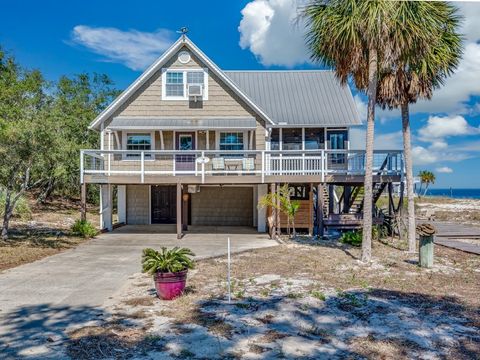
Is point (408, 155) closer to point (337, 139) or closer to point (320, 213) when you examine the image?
point (320, 213)

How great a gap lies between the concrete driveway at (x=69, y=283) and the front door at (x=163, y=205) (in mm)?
4090

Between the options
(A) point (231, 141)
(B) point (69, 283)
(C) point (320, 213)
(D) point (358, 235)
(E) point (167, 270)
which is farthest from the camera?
(A) point (231, 141)

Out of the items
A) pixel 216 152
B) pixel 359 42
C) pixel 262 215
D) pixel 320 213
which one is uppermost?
pixel 359 42

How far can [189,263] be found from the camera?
730cm

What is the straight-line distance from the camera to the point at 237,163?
17.4 m

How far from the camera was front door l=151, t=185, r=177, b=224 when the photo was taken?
2001cm

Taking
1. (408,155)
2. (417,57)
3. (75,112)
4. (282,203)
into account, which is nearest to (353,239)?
(282,203)

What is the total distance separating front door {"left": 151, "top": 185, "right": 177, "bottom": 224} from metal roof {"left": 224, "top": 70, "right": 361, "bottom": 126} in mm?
6146

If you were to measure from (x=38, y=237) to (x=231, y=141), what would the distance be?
8644mm

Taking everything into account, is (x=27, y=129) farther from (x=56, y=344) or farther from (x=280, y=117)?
(x=280, y=117)

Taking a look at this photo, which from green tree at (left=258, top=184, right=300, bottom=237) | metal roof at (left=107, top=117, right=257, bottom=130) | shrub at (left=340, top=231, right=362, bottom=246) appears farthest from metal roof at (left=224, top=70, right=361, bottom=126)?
shrub at (left=340, top=231, right=362, bottom=246)

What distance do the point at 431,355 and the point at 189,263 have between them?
4.02 meters

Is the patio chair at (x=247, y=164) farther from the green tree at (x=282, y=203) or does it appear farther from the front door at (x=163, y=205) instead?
the front door at (x=163, y=205)

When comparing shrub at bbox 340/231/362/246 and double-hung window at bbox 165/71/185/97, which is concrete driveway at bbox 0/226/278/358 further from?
double-hung window at bbox 165/71/185/97
